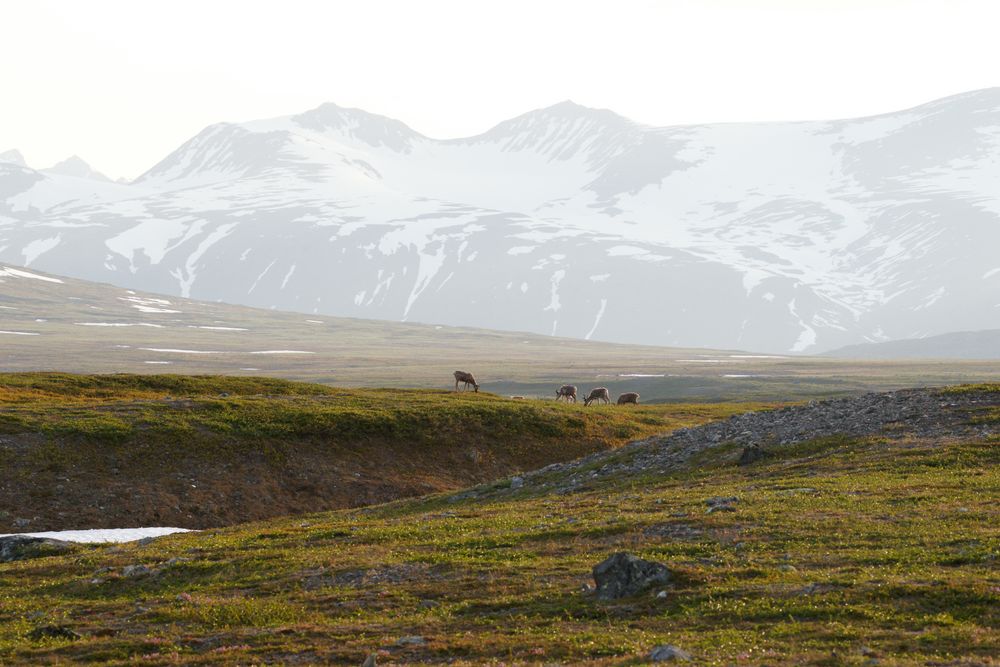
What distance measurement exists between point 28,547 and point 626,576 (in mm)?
22722

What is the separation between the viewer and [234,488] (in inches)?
1852

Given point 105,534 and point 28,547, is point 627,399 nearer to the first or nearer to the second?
point 105,534

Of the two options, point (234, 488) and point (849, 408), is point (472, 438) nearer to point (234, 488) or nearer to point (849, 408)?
point (234, 488)

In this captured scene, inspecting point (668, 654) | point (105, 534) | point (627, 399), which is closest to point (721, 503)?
point (668, 654)

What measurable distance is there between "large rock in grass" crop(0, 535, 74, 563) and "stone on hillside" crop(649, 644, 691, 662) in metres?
24.4

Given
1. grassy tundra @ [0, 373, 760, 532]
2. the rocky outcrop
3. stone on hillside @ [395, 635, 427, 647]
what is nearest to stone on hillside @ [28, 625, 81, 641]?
stone on hillside @ [395, 635, 427, 647]

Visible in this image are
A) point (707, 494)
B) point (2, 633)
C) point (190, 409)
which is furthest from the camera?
point (190, 409)

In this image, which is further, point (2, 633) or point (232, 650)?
point (2, 633)

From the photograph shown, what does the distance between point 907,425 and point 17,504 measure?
41.0 metres

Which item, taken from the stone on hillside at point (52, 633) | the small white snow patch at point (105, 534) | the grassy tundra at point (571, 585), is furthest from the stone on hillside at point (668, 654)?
the small white snow patch at point (105, 534)

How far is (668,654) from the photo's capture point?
15.7 metres

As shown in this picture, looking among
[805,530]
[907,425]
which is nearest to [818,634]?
[805,530]

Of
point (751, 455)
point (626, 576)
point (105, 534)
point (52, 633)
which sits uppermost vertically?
point (751, 455)

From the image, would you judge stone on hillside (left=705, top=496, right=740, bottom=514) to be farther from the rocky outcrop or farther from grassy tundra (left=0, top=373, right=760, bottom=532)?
grassy tundra (left=0, top=373, right=760, bottom=532)
